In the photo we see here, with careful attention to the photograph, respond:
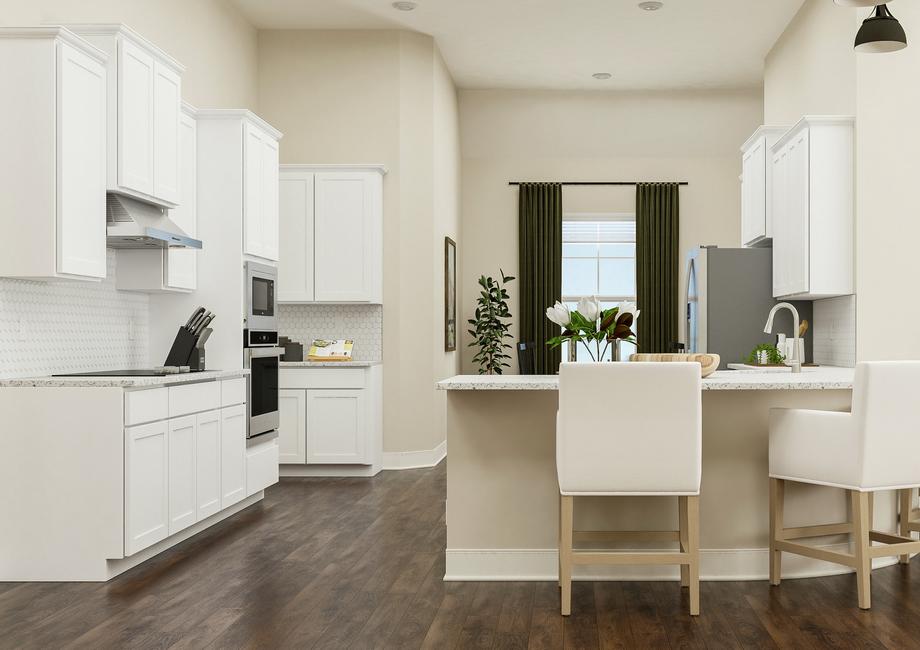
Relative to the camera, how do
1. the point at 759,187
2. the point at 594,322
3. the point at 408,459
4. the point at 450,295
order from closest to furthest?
1. the point at 594,322
2. the point at 759,187
3. the point at 408,459
4. the point at 450,295

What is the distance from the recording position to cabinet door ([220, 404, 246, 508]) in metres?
4.99

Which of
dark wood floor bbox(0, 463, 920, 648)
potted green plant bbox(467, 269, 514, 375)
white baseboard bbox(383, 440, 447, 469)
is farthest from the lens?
potted green plant bbox(467, 269, 514, 375)

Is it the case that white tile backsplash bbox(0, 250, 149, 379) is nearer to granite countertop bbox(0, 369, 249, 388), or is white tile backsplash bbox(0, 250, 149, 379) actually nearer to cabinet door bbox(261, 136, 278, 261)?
granite countertop bbox(0, 369, 249, 388)

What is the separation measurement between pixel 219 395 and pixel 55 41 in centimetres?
200

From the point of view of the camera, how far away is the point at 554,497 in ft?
12.8

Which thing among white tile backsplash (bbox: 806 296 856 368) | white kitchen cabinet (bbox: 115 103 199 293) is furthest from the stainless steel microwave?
white tile backsplash (bbox: 806 296 856 368)

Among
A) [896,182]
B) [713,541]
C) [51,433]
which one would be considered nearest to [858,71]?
[896,182]

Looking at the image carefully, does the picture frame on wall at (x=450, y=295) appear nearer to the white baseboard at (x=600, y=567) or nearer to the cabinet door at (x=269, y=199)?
the cabinet door at (x=269, y=199)

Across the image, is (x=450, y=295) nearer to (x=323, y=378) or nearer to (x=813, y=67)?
(x=323, y=378)

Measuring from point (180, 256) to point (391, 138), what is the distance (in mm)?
2718

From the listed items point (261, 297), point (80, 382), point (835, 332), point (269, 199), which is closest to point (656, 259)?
point (835, 332)

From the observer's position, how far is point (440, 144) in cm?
802

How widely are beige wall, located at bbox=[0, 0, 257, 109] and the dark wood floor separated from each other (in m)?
2.59

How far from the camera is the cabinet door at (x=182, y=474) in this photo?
4324 mm
